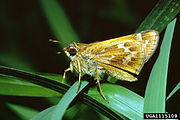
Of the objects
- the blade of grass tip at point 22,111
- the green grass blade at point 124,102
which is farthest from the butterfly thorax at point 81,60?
the blade of grass tip at point 22,111

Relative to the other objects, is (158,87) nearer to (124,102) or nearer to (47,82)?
(124,102)

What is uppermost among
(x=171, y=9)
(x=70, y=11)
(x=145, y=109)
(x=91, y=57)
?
(x=70, y=11)

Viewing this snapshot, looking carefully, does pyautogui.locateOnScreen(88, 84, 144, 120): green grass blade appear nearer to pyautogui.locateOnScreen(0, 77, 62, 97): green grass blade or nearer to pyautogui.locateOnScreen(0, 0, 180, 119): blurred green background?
pyautogui.locateOnScreen(0, 77, 62, 97): green grass blade

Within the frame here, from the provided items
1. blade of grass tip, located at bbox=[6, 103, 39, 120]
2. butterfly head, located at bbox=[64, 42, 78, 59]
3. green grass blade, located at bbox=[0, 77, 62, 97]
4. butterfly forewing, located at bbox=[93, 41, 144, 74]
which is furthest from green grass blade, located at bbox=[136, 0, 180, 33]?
blade of grass tip, located at bbox=[6, 103, 39, 120]

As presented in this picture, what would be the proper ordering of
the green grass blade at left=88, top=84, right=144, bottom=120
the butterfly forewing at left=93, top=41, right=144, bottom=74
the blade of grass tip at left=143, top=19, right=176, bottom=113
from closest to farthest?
the blade of grass tip at left=143, top=19, right=176, bottom=113 < the green grass blade at left=88, top=84, right=144, bottom=120 < the butterfly forewing at left=93, top=41, right=144, bottom=74

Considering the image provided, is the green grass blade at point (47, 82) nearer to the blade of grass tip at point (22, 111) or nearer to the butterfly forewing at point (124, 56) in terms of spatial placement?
the butterfly forewing at point (124, 56)

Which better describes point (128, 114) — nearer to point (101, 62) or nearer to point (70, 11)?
point (101, 62)

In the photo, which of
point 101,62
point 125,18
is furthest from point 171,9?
point 125,18
